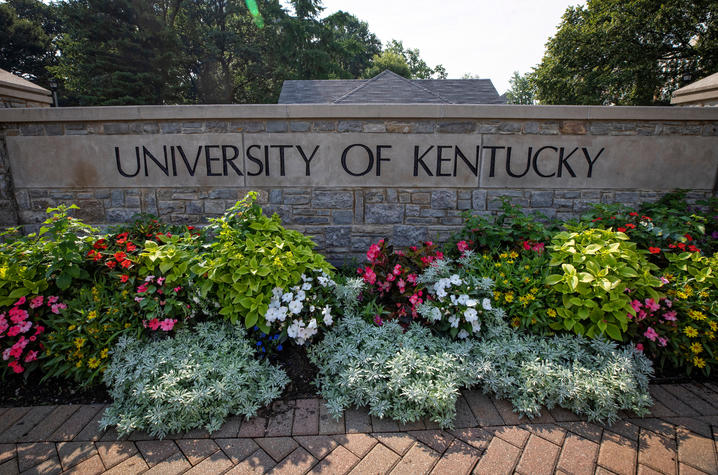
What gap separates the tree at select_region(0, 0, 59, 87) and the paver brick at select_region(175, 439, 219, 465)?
29.9 meters

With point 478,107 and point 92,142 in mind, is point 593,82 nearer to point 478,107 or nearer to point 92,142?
point 478,107

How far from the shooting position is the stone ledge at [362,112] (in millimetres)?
3967

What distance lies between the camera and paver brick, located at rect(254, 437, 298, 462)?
204 centimetres

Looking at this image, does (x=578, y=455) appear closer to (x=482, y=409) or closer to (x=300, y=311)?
(x=482, y=409)

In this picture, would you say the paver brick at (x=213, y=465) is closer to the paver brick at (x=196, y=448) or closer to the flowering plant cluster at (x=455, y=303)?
the paver brick at (x=196, y=448)

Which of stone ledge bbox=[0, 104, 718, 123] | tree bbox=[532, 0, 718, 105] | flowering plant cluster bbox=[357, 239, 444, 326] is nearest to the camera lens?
flowering plant cluster bbox=[357, 239, 444, 326]

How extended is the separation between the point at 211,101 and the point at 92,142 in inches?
967

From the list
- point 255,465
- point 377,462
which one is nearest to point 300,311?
point 255,465

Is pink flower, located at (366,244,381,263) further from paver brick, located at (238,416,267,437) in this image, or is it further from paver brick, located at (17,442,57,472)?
paver brick, located at (17,442,57,472)

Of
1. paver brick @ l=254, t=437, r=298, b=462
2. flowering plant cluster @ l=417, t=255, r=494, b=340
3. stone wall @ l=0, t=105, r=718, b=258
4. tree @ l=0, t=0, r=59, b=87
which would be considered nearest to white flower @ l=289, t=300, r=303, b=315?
paver brick @ l=254, t=437, r=298, b=462

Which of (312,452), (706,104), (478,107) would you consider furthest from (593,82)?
(312,452)

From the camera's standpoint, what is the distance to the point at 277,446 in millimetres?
2102

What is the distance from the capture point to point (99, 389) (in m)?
2.60

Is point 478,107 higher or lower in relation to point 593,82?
lower
